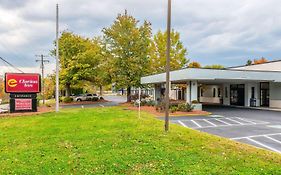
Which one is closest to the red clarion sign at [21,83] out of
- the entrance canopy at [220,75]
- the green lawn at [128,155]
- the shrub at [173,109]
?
the shrub at [173,109]

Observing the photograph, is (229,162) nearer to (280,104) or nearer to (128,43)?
(280,104)

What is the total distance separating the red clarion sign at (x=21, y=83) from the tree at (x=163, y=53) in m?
21.4

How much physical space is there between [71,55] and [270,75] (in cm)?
3024

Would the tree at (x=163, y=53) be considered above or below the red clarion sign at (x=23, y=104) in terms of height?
above

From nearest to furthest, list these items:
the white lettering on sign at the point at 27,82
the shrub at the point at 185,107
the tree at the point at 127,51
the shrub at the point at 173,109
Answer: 1. the white lettering on sign at the point at 27,82
2. the shrub at the point at 173,109
3. the shrub at the point at 185,107
4. the tree at the point at 127,51

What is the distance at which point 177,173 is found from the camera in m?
6.15

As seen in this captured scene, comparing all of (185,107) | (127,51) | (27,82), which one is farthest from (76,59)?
(185,107)

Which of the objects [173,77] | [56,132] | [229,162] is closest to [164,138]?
[229,162]

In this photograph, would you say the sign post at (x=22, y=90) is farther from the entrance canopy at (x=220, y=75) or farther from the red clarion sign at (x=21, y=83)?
the entrance canopy at (x=220, y=75)

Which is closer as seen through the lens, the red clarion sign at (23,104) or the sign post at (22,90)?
the sign post at (22,90)

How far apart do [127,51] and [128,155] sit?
94.9 feet

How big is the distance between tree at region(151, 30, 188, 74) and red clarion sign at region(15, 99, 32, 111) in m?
22.1

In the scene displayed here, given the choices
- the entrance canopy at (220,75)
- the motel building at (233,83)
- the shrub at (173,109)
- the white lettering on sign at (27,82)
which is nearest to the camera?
the white lettering on sign at (27,82)

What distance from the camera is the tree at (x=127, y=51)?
3516 centimetres
